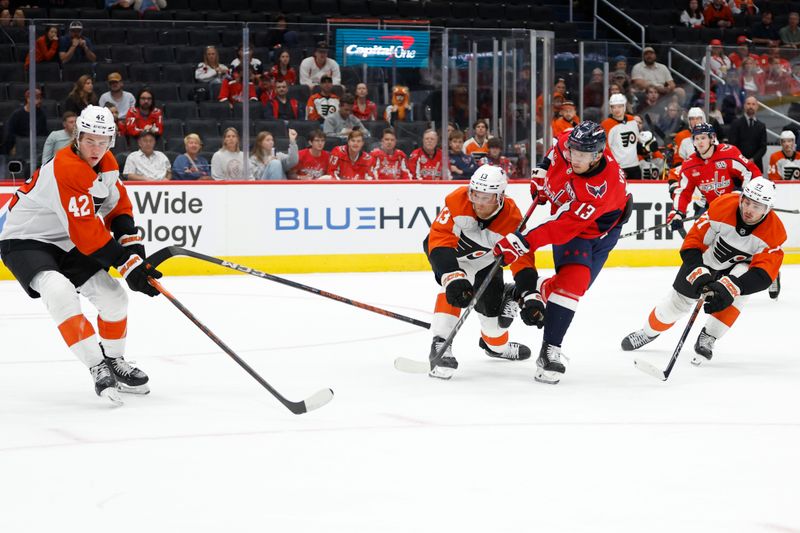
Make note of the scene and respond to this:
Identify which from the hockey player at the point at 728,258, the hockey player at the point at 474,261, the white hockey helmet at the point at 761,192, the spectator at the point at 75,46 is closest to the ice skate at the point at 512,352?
the hockey player at the point at 474,261

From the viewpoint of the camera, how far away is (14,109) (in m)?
8.45

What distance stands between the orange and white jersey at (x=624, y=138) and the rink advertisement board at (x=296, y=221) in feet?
2.90

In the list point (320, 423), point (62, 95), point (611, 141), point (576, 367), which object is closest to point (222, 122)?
point (62, 95)

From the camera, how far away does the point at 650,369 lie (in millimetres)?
4652

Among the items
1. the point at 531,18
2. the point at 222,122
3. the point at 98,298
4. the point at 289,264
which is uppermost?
the point at 531,18

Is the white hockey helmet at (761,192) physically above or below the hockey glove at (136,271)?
above

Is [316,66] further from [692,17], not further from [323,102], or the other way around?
[692,17]

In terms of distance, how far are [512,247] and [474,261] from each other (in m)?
0.46

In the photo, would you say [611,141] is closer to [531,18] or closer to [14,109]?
[531,18]

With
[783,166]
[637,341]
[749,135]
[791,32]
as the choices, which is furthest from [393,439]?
[791,32]

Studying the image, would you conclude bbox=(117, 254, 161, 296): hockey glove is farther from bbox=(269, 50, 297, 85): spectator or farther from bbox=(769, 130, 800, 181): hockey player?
bbox=(769, 130, 800, 181): hockey player

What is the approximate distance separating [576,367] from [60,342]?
250 centimetres

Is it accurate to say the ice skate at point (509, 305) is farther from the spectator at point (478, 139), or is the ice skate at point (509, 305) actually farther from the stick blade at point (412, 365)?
the spectator at point (478, 139)

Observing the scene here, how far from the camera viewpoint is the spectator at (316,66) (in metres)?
9.07
